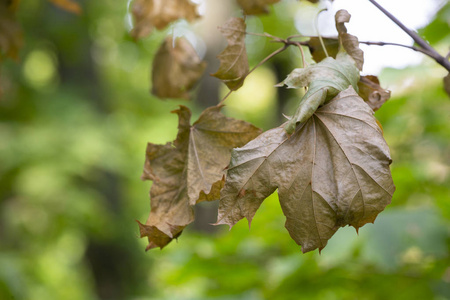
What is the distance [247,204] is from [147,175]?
192 millimetres

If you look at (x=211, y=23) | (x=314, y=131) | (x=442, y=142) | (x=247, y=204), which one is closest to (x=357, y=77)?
(x=314, y=131)

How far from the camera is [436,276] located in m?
1.20

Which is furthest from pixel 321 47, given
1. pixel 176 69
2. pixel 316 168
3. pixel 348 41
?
pixel 176 69

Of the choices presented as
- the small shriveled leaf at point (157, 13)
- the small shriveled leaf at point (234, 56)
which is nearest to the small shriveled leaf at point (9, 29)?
the small shriveled leaf at point (157, 13)

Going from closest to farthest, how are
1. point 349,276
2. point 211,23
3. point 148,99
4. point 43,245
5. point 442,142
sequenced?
1. point 349,276
2. point 442,142
3. point 211,23
4. point 43,245
5. point 148,99

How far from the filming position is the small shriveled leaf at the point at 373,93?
2.17ft

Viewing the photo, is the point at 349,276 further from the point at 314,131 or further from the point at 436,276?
the point at 314,131

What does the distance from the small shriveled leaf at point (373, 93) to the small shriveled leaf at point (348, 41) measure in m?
0.05

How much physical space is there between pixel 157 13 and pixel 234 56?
0.60 meters

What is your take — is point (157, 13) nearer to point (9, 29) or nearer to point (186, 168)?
point (9, 29)

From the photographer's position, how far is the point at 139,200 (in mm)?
9750

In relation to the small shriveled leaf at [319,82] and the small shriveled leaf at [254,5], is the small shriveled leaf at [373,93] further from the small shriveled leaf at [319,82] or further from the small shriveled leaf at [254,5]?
the small shriveled leaf at [254,5]

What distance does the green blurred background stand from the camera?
1308 mm

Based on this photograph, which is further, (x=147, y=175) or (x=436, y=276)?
(x=436, y=276)
